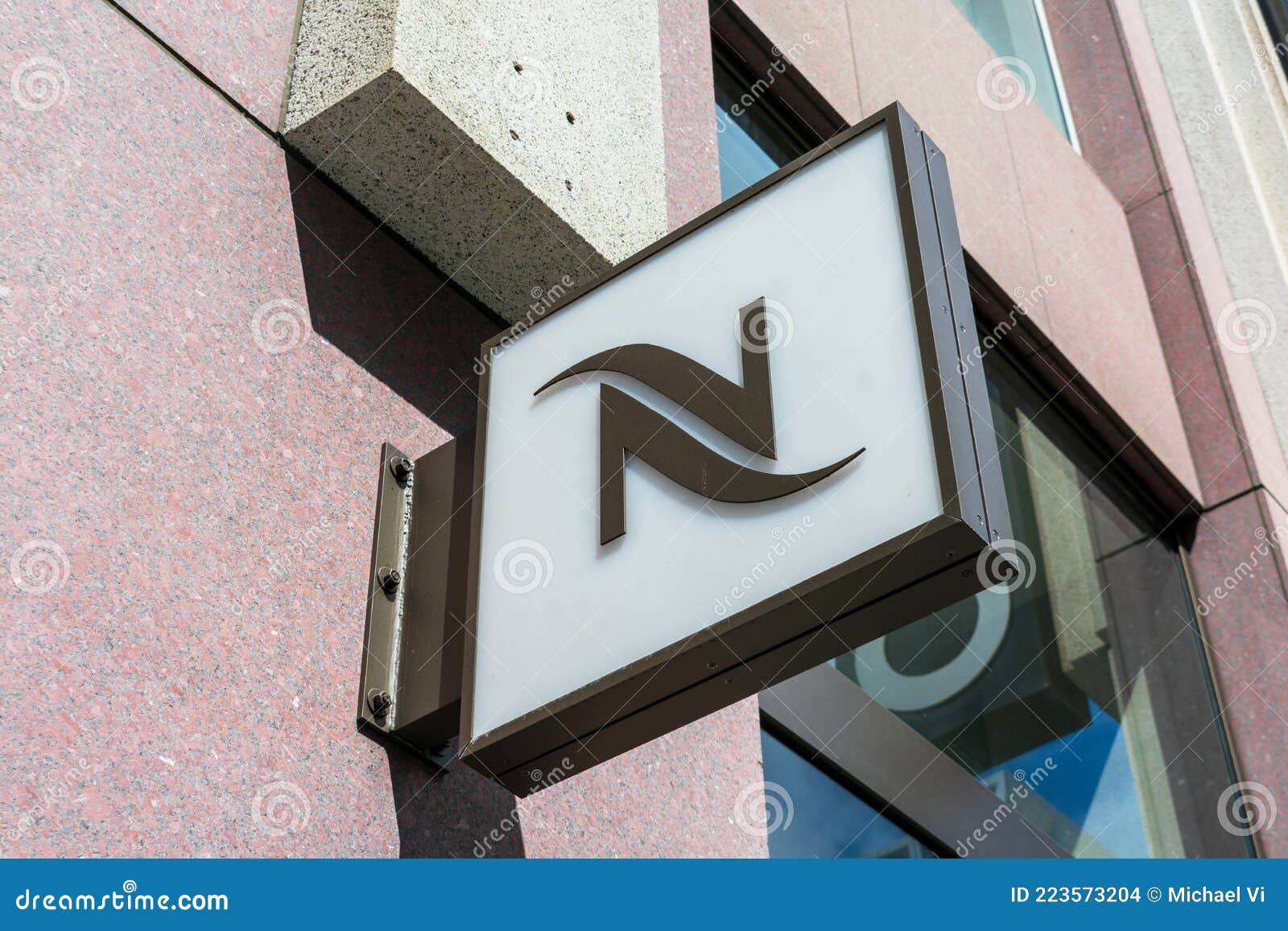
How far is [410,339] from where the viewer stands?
331 centimetres

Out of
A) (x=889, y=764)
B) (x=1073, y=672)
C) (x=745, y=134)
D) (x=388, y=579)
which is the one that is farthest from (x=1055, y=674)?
(x=388, y=579)

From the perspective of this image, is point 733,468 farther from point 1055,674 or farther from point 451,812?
point 1055,674

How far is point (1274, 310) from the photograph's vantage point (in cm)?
948

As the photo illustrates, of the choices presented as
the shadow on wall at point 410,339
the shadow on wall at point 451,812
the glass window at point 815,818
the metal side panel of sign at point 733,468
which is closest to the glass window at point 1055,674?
the glass window at point 815,818

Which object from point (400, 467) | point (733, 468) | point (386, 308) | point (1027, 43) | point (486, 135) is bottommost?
point (400, 467)

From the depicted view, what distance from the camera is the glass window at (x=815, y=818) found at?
425 cm

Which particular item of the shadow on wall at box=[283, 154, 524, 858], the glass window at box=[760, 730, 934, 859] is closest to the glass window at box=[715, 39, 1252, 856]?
the glass window at box=[760, 730, 934, 859]

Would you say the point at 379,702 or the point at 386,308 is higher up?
the point at 386,308

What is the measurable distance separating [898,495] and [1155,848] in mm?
4983

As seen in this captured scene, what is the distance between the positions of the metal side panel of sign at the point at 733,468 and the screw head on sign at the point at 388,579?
9.5 inches

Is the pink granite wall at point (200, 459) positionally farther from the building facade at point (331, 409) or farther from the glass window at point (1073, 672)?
the glass window at point (1073, 672)

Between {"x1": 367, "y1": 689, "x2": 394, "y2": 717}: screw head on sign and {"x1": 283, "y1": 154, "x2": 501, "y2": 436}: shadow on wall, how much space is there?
765 mm

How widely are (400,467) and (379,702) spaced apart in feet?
1.91
